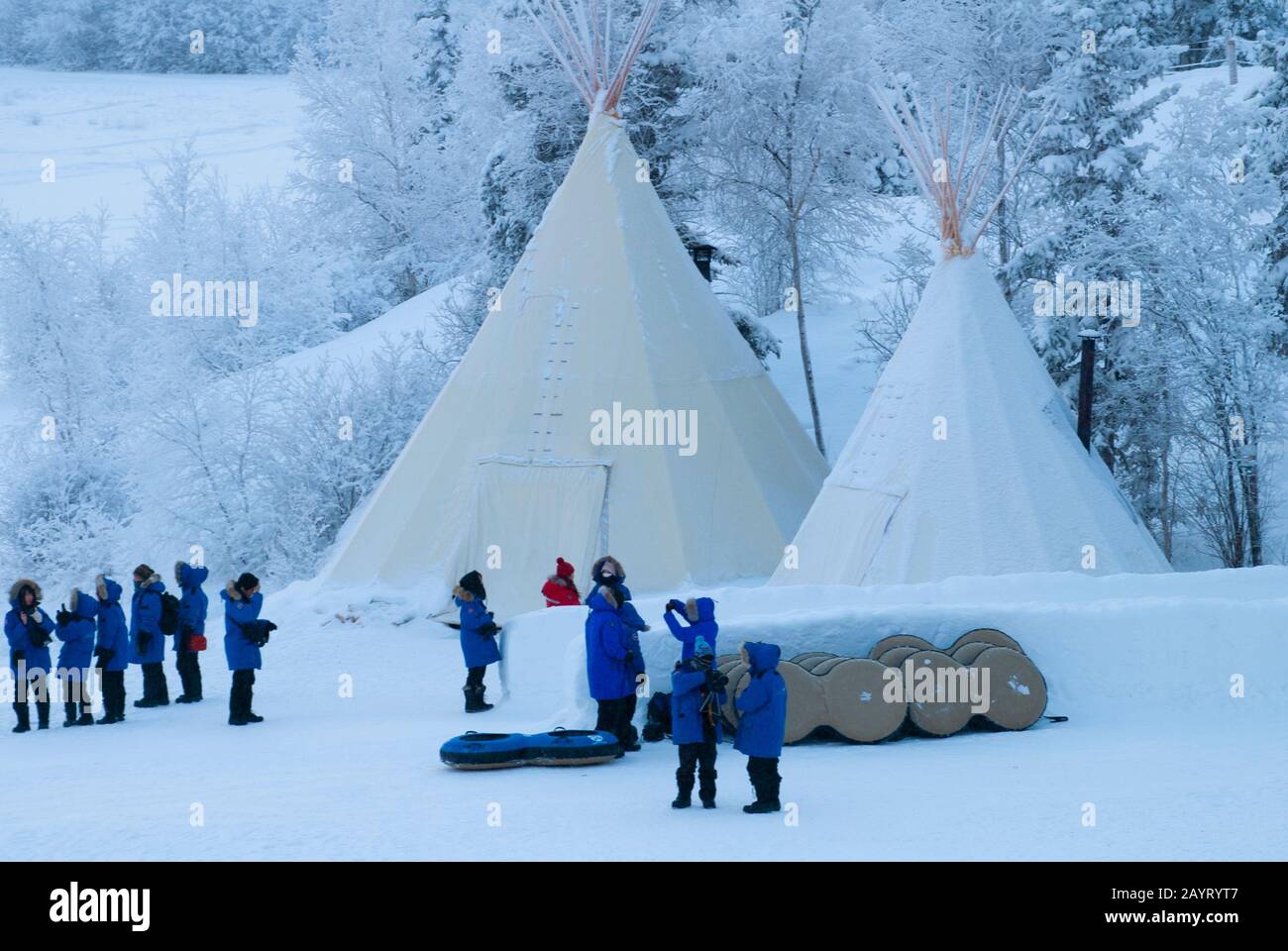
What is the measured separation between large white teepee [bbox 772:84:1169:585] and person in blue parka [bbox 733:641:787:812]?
508 cm

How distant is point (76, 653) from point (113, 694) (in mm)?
361

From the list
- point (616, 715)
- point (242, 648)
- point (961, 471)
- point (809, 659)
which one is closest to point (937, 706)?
point (809, 659)

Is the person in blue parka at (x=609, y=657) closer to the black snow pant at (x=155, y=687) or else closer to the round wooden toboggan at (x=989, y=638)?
the round wooden toboggan at (x=989, y=638)

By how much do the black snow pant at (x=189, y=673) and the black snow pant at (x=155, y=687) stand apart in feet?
0.47

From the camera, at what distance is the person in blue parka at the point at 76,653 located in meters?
10.1

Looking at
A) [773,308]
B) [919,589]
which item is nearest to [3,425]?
[773,308]

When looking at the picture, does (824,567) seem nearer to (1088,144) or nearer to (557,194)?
(557,194)

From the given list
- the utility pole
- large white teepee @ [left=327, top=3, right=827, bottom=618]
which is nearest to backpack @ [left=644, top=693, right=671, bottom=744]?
large white teepee @ [left=327, top=3, right=827, bottom=618]

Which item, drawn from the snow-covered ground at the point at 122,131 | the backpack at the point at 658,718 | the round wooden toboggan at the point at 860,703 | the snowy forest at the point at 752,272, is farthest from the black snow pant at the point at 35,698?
the snow-covered ground at the point at 122,131

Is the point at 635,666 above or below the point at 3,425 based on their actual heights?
below

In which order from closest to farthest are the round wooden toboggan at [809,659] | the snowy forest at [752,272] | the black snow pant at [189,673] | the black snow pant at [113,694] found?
the round wooden toboggan at [809,659], the black snow pant at [113,694], the black snow pant at [189,673], the snowy forest at [752,272]

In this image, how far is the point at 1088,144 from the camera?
17297mm

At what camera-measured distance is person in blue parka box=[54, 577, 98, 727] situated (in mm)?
10070

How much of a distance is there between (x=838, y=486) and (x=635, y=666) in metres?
4.76
